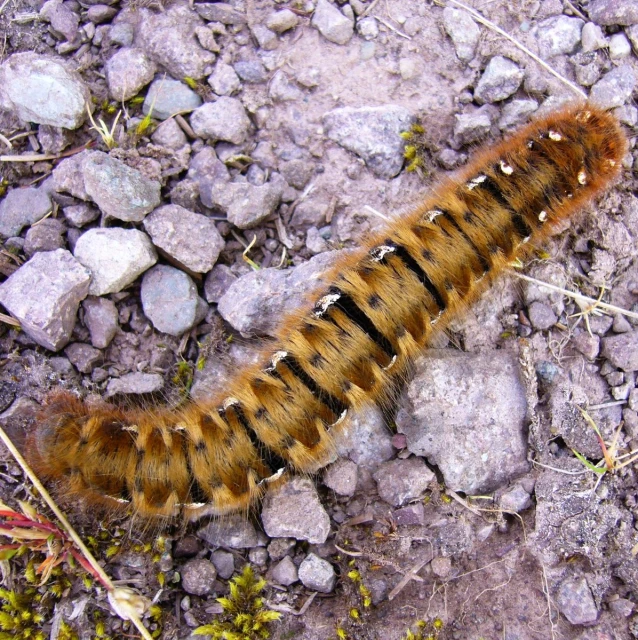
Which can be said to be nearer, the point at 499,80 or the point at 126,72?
the point at 126,72

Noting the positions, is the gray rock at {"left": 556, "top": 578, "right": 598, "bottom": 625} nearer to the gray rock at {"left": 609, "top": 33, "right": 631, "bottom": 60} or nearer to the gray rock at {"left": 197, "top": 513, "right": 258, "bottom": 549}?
the gray rock at {"left": 197, "top": 513, "right": 258, "bottom": 549}

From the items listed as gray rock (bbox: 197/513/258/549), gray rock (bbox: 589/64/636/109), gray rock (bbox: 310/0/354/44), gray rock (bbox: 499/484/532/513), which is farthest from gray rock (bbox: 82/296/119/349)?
gray rock (bbox: 589/64/636/109)

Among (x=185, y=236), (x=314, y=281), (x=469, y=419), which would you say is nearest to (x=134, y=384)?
(x=185, y=236)

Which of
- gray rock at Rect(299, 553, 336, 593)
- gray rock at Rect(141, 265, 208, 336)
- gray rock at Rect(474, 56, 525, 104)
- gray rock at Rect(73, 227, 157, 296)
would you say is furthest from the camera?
gray rock at Rect(474, 56, 525, 104)

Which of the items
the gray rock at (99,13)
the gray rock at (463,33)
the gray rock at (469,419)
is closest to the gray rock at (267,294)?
the gray rock at (469,419)

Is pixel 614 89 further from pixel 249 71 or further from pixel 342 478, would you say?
pixel 342 478

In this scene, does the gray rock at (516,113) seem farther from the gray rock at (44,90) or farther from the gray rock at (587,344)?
the gray rock at (44,90)
